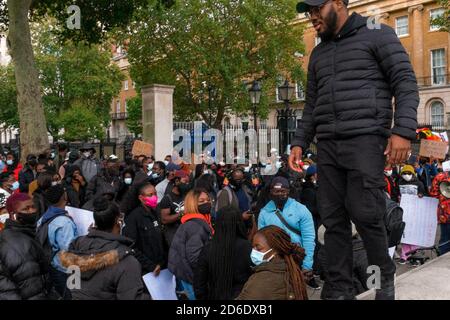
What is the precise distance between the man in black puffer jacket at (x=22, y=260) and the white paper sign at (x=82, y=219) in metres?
1.25

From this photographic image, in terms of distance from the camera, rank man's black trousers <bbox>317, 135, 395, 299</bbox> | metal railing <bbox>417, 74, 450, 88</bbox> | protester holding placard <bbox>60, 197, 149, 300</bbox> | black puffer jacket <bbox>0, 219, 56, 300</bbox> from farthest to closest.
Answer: metal railing <bbox>417, 74, 450, 88</bbox>
black puffer jacket <bbox>0, 219, 56, 300</bbox>
protester holding placard <bbox>60, 197, 149, 300</bbox>
man's black trousers <bbox>317, 135, 395, 299</bbox>

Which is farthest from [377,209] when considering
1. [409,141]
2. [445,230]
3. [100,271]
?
[445,230]

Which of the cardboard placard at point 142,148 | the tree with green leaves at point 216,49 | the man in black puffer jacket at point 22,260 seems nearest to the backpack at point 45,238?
the man in black puffer jacket at point 22,260

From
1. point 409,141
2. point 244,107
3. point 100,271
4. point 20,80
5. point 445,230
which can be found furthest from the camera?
point 244,107

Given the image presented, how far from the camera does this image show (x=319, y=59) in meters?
3.58

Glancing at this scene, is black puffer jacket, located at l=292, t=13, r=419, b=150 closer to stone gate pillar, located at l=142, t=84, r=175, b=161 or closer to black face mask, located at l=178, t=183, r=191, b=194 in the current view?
black face mask, located at l=178, t=183, r=191, b=194

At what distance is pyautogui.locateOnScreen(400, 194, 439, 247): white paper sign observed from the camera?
8211 mm

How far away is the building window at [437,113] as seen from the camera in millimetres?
41625

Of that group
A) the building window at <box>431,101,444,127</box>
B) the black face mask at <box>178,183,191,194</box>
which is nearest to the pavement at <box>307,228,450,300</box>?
the black face mask at <box>178,183,191,194</box>

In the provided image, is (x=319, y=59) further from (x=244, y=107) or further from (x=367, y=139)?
(x=244, y=107)

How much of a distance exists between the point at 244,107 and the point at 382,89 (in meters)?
31.2

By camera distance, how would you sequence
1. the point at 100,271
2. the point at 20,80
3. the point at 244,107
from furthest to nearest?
the point at 244,107, the point at 20,80, the point at 100,271

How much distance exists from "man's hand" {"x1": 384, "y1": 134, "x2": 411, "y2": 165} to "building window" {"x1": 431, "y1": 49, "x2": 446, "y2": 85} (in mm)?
42044

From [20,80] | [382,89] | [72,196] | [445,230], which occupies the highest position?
[20,80]
